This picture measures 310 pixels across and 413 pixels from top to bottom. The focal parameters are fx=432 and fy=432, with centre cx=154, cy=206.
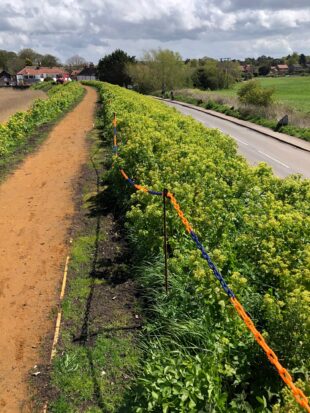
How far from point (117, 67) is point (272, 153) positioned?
71911 mm

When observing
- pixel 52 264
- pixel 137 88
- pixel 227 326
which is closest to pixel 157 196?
pixel 52 264

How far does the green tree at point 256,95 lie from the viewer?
44031 millimetres

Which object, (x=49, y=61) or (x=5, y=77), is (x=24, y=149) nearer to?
(x=5, y=77)

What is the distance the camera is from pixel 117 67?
3612 inches

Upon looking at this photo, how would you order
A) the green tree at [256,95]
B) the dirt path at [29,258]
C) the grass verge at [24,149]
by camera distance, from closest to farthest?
the dirt path at [29,258]
the grass verge at [24,149]
the green tree at [256,95]

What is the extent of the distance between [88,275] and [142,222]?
1455 mm

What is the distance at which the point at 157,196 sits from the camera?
24.1 ft

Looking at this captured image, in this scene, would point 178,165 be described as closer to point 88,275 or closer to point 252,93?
point 88,275

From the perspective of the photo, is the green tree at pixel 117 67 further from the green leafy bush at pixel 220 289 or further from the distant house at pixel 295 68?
the distant house at pixel 295 68

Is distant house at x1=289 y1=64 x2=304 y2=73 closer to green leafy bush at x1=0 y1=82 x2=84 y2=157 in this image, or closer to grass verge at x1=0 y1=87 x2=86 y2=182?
green leafy bush at x1=0 y1=82 x2=84 y2=157

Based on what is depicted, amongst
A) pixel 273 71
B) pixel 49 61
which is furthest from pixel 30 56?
pixel 273 71

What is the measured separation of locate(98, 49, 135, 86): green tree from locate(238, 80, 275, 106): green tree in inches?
1967

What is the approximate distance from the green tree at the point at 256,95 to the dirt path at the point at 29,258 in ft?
105

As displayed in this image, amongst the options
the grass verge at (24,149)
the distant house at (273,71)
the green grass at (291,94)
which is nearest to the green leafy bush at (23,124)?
the grass verge at (24,149)
